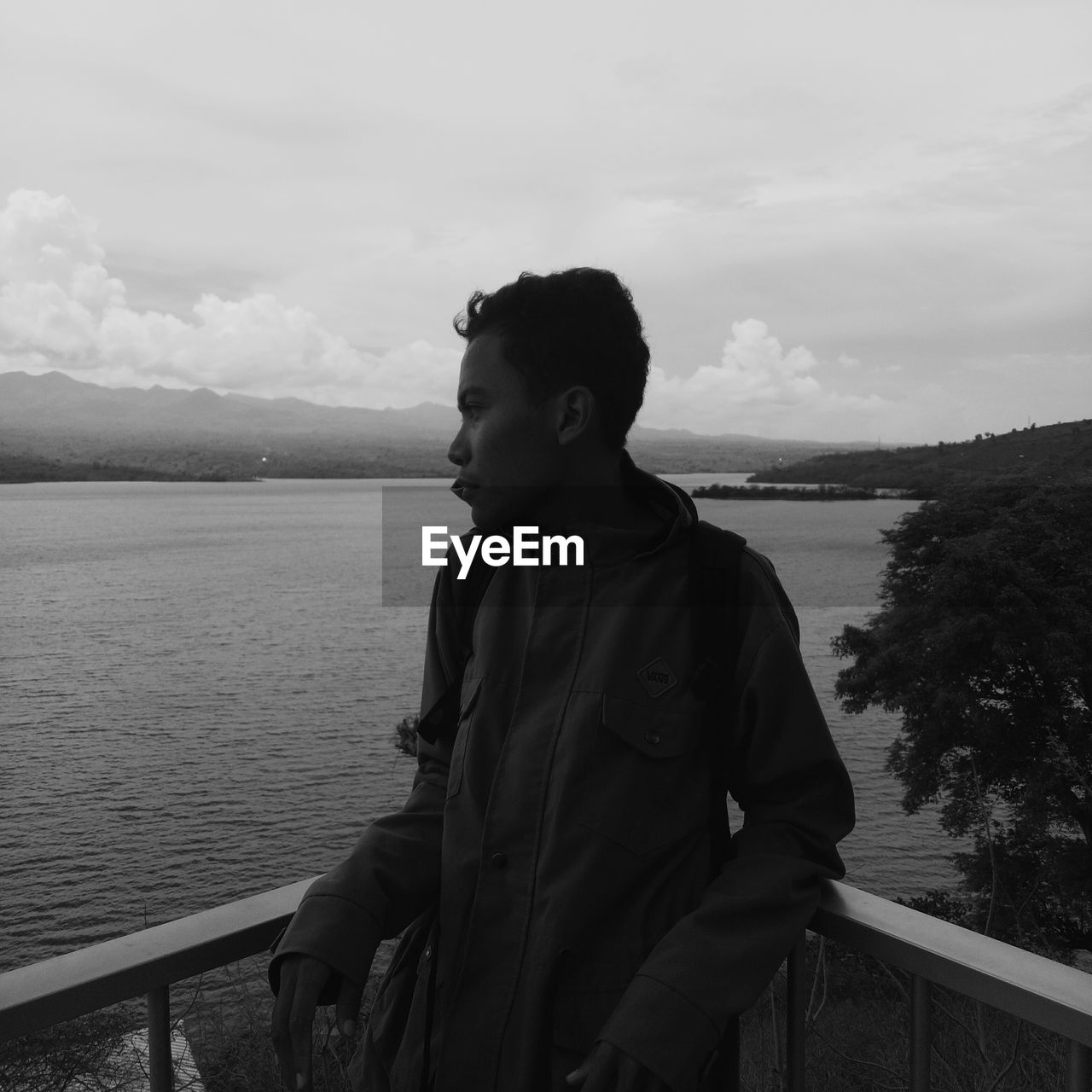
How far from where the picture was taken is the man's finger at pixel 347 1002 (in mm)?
1247

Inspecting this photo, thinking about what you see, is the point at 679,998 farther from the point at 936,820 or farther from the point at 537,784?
the point at 936,820

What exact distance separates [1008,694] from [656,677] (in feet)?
75.7

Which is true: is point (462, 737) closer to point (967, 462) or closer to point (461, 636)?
point (461, 636)

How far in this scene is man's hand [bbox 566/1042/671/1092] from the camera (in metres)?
1.06

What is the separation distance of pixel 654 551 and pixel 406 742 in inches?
1191

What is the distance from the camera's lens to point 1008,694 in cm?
2170

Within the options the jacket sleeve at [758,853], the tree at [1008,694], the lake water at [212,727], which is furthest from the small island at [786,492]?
the jacket sleeve at [758,853]

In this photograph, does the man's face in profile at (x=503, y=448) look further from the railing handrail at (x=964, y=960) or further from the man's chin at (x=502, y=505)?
the railing handrail at (x=964, y=960)

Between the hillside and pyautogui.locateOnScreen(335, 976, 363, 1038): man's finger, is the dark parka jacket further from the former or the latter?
the hillside

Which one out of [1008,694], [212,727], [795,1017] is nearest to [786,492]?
[212,727]

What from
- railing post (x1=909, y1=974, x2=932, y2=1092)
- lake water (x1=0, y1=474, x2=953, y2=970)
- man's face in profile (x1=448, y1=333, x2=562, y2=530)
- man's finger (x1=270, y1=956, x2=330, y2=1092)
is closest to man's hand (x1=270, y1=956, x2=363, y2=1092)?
man's finger (x1=270, y1=956, x2=330, y2=1092)

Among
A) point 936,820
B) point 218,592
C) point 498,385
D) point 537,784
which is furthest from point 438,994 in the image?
point 218,592

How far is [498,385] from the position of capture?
1410mm

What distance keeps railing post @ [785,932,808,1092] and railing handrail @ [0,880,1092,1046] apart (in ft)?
0.25
